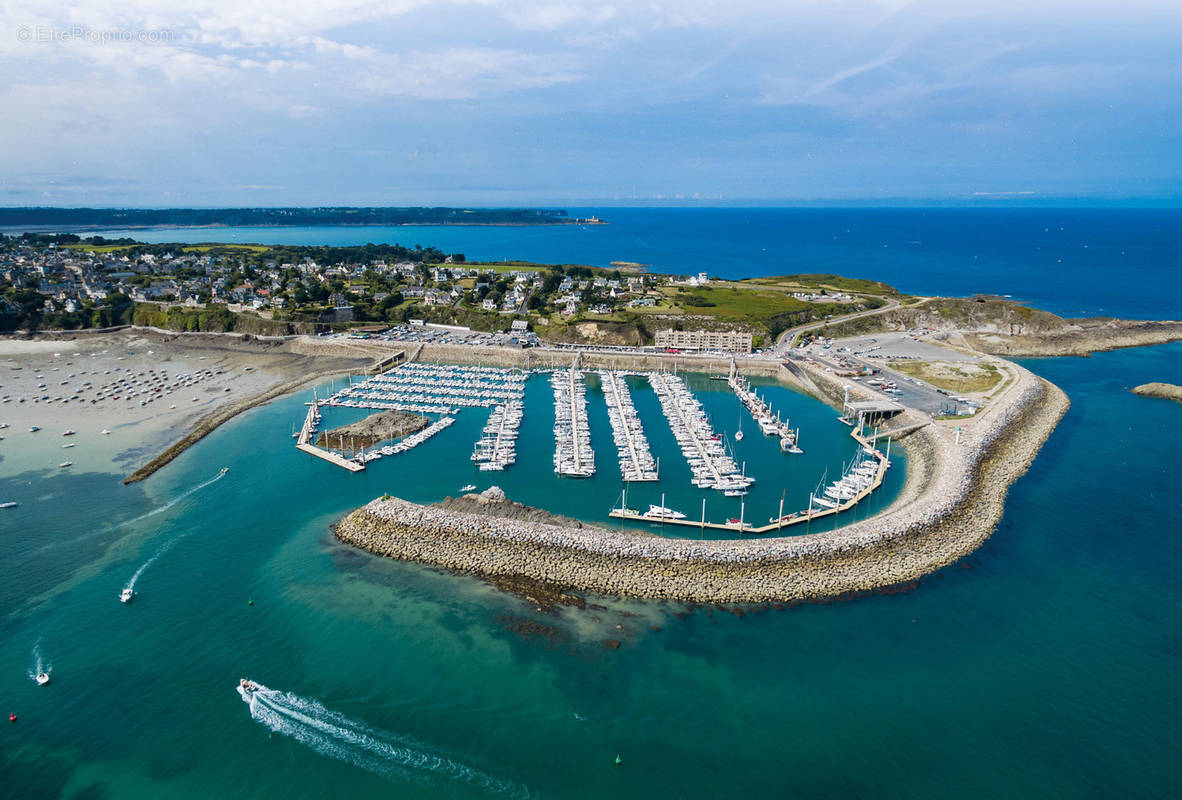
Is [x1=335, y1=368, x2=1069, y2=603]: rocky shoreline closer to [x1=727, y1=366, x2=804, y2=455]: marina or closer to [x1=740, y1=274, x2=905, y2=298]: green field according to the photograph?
[x1=727, y1=366, x2=804, y2=455]: marina

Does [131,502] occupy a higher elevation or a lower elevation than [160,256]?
lower

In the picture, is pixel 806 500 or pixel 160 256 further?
pixel 160 256

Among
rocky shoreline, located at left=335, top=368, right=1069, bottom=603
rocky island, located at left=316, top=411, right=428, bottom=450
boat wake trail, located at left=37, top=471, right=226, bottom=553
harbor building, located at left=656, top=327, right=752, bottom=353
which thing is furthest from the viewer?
harbor building, located at left=656, top=327, right=752, bottom=353

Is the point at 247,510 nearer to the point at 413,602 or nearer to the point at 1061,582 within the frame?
the point at 413,602

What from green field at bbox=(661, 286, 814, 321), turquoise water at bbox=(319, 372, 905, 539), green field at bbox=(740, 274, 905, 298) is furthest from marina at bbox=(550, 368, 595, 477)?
green field at bbox=(740, 274, 905, 298)

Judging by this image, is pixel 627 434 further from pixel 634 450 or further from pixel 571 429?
pixel 571 429

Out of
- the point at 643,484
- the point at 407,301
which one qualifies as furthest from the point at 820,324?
the point at 407,301

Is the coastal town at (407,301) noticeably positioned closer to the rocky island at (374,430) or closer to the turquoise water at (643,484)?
the turquoise water at (643,484)

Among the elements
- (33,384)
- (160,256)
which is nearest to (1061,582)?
(33,384)

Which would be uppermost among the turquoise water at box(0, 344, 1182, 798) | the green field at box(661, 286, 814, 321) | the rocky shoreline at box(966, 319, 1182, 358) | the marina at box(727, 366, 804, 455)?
the green field at box(661, 286, 814, 321)
